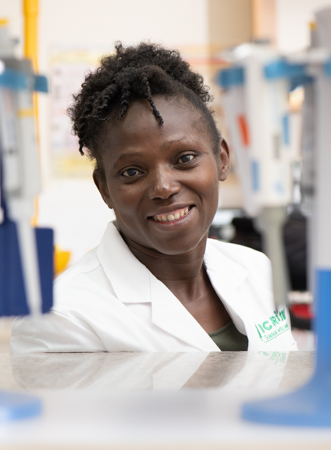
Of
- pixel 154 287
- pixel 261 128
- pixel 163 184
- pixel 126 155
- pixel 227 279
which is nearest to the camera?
pixel 261 128

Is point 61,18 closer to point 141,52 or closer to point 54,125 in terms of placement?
point 54,125

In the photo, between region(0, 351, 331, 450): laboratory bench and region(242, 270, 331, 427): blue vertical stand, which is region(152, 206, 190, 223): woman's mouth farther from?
region(242, 270, 331, 427): blue vertical stand

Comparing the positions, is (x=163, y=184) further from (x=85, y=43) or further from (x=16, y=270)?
(x=85, y=43)

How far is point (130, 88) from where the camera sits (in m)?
0.79

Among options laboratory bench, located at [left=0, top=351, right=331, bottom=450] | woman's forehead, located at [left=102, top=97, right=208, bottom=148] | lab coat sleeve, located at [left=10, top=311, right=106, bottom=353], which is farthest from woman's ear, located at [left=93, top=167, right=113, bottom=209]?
laboratory bench, located at [left=0, top=351, right=331, bottom=450]

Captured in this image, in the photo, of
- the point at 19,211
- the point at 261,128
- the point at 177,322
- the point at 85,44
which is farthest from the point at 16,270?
the point at 85,44

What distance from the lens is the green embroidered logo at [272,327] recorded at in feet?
2.95

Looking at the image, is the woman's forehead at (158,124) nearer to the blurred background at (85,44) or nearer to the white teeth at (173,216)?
the white teeth at (173,216)

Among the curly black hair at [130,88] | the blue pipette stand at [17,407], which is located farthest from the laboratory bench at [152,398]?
the curly black hair at [130,88]

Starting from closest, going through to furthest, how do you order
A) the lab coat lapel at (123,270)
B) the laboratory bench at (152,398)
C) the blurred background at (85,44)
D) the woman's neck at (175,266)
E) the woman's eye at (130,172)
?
the laboratory bench at (152,398), the woman's eye at (130,172), the lab coat lapel at (123,270), the woman's neck at (175,266), the blurred background at (85,44)

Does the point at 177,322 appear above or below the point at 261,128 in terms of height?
below

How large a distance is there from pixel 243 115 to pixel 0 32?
0.62 feet

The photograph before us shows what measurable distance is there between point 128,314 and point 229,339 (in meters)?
0.19

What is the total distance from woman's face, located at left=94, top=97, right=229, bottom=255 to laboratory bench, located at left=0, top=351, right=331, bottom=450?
0.21 m
